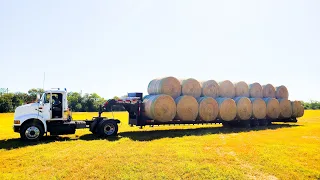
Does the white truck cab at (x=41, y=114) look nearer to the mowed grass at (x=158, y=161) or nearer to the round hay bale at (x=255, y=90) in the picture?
the mowed grass at (x=158, y=161)

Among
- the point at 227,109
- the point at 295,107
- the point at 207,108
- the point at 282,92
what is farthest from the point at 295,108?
the point at 207,108

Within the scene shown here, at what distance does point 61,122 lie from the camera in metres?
14.8

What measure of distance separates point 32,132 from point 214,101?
12421 mm

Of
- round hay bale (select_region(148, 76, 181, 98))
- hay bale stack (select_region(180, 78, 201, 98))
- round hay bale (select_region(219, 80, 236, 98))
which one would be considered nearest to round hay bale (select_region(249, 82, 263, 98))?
round hay bale (select_region(219, 80, 236, 98))

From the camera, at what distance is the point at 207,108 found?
1920cm

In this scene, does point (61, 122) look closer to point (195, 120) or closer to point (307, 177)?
point (195, 120)

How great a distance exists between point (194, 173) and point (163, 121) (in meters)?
Result: 9.44

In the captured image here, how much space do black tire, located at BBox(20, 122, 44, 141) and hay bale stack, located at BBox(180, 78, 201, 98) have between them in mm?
9689

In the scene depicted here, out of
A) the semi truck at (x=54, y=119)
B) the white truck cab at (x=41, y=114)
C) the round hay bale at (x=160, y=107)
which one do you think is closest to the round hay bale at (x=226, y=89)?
the round hay bale at (x=160, y=107)

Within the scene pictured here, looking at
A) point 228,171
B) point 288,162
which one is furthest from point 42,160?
point 288,162

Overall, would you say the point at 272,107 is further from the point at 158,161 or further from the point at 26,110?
the point at 26,110

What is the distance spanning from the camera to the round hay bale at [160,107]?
55.0 ft

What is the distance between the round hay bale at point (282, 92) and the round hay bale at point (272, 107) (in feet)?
4.82

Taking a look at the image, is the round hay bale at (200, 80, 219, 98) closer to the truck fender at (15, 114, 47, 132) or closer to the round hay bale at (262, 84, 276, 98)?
the round hay bale at (262, 84, 276, 98)
